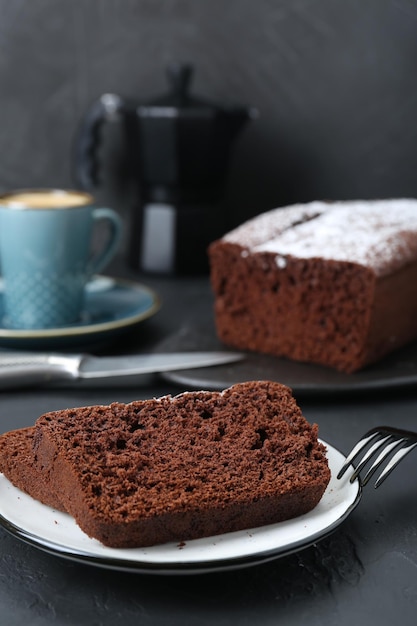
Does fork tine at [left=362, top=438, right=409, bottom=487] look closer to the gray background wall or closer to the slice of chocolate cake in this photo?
the slice of chocolate cake

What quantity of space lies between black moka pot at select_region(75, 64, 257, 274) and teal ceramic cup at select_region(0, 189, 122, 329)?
16.3 inches

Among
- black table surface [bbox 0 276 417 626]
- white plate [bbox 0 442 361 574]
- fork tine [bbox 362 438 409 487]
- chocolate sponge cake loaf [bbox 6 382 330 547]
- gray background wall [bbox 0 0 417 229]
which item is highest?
gray background wall [bbox 0 0 417 229]

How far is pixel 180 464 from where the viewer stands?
94 cm

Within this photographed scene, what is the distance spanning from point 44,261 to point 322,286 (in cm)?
54

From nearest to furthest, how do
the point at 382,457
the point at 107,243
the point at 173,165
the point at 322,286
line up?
the point at 382,457 → the point at 322,286 → the point at 107,243 → the point at 173,165

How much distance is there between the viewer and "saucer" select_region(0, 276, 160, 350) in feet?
5.09

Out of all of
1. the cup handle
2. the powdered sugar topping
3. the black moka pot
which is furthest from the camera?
the black moka pot

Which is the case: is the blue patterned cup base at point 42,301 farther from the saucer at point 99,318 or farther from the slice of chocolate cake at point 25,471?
the slice of chocolate cake at point 25,471

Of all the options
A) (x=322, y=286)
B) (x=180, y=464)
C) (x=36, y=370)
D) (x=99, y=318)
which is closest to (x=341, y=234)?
(x=322, y=286)

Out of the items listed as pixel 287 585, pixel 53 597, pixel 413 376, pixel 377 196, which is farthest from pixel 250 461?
pixel 377 196

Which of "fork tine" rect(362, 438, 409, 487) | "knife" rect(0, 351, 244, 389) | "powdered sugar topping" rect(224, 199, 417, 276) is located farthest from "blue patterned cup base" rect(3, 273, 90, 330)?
"fork tine" rect(362, 438, 409, 487)

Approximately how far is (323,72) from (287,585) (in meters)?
1.69

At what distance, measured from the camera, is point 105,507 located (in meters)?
0.85

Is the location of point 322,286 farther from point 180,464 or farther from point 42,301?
point 180,464
